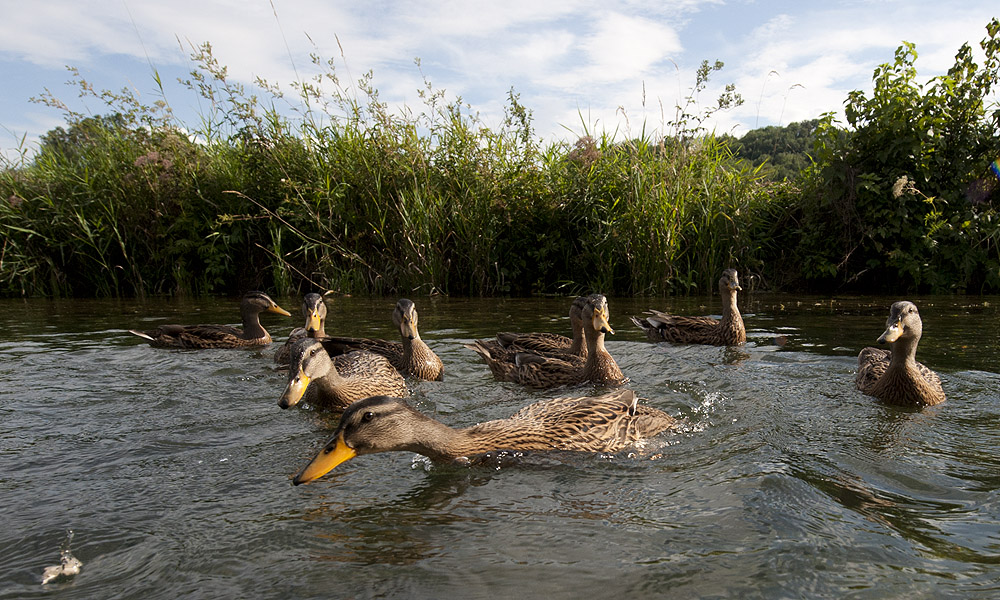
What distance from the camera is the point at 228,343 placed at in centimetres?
841

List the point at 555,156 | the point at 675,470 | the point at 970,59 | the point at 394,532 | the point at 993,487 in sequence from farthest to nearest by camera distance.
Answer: the point at 555,156
the point at 970,59
the point at 675,470
the point at 993,487
the point at 394,532

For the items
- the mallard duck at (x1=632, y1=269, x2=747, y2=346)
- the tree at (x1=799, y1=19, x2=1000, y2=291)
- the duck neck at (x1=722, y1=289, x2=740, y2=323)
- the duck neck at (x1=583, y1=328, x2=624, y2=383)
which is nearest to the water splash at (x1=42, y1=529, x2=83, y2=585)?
the duck neck at (x1=583, y1=328, x2=624, y2=383)

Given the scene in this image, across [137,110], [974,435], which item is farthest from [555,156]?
[974,435]

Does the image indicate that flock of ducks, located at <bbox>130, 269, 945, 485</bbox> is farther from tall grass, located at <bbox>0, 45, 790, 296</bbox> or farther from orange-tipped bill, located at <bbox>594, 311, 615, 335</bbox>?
tall grass, located at <bbox>0, 45, 790, 296</bbox>

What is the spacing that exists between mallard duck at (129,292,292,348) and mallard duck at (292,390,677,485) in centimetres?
518

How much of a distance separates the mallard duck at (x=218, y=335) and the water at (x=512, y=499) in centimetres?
190

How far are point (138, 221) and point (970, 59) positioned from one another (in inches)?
637

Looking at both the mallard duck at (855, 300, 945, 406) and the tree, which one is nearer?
the mallard duck at (855, 300, 945, 406)

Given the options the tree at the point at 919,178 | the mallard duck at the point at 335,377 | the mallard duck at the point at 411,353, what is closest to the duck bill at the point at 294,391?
the mallard duck at the point at 335,377

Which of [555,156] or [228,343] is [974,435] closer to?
[228,343]

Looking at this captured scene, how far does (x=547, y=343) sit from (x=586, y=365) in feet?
3.64

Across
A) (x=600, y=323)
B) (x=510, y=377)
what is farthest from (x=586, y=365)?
(x=510, y=377)

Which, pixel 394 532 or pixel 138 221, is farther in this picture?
pixel 138 221

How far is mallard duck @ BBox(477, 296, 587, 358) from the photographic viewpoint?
7.06m
